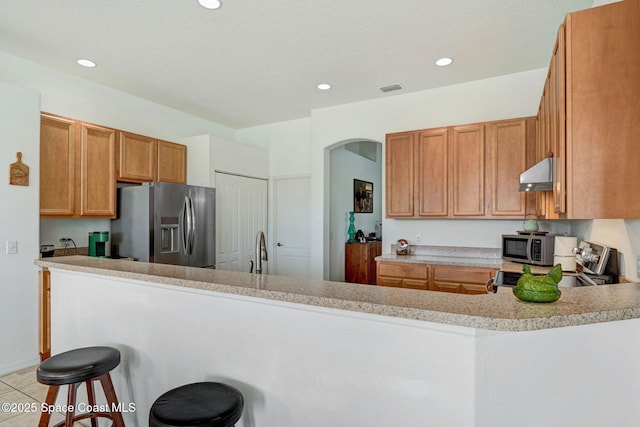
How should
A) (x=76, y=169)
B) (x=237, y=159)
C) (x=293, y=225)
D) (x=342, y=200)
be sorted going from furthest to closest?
(x=342, y=200), (x=293, y=225), (x=237, y=159), (x=76, y=169)

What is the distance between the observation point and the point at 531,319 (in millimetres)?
959

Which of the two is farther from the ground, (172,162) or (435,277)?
(172,162)

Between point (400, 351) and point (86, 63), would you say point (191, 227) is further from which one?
point (400, 351)

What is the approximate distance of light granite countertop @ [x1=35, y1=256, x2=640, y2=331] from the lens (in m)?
0.99

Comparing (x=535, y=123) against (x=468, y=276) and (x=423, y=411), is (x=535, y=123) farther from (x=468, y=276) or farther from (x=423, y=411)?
(x=423, y=411)

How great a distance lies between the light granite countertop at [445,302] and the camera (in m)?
0.99

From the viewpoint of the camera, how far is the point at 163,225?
3.80 meters

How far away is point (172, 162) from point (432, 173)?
3.23 m

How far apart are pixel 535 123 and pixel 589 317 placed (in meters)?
2.89

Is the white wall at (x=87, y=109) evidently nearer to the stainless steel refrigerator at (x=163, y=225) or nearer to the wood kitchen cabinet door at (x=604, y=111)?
the stainless steel refrigerator at (x=163, y=225)

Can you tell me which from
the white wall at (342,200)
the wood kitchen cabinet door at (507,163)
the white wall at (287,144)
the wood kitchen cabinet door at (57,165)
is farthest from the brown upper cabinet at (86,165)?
the wood kitchen cabinet door at (507,163)

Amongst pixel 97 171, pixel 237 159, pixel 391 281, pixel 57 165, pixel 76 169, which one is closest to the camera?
pixel 57 165

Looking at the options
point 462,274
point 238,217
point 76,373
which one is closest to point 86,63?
point 238,217

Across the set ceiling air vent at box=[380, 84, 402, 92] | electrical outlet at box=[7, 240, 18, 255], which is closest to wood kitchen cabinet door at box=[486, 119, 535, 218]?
ceiling air vent at box=[380, 84, 402, 92]
